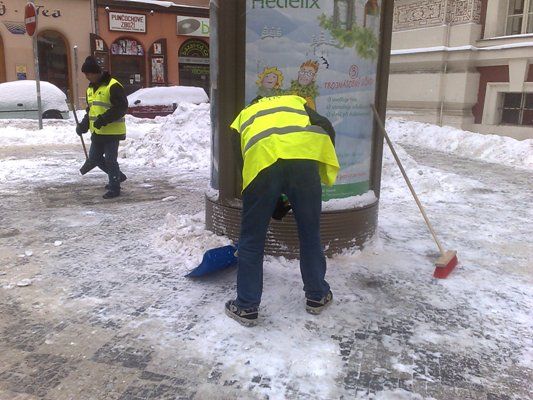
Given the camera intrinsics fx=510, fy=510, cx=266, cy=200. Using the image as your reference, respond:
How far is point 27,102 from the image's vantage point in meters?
14.1

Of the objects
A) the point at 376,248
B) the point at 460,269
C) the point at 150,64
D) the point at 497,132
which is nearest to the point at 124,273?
the point at 376,248

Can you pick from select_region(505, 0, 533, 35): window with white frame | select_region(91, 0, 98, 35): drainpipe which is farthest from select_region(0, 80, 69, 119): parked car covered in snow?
select_region(505, 0, 533, 35): window with white frame

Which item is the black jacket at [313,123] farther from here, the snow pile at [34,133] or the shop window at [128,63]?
the shop window at [128,63]

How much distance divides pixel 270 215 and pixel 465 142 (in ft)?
28.8

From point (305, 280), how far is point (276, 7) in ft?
6.59

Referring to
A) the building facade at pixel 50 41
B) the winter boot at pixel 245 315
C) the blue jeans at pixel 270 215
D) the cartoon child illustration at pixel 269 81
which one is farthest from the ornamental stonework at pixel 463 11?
the building facade at pixel 50 41

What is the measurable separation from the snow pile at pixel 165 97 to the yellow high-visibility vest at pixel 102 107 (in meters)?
9.92

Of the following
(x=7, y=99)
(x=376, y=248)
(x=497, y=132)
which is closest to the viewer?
(x=376, y=248)

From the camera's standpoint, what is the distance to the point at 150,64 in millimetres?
21922

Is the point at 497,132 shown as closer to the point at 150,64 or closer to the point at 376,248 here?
the point at 376,248

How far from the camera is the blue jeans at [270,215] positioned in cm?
295

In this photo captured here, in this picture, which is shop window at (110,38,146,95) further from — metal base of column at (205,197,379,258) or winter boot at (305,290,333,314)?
winter boot at (305,290,333,314)

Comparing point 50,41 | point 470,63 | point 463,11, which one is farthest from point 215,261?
point 50,41

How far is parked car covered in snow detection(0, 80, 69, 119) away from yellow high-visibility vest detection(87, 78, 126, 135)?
29.7 ft
